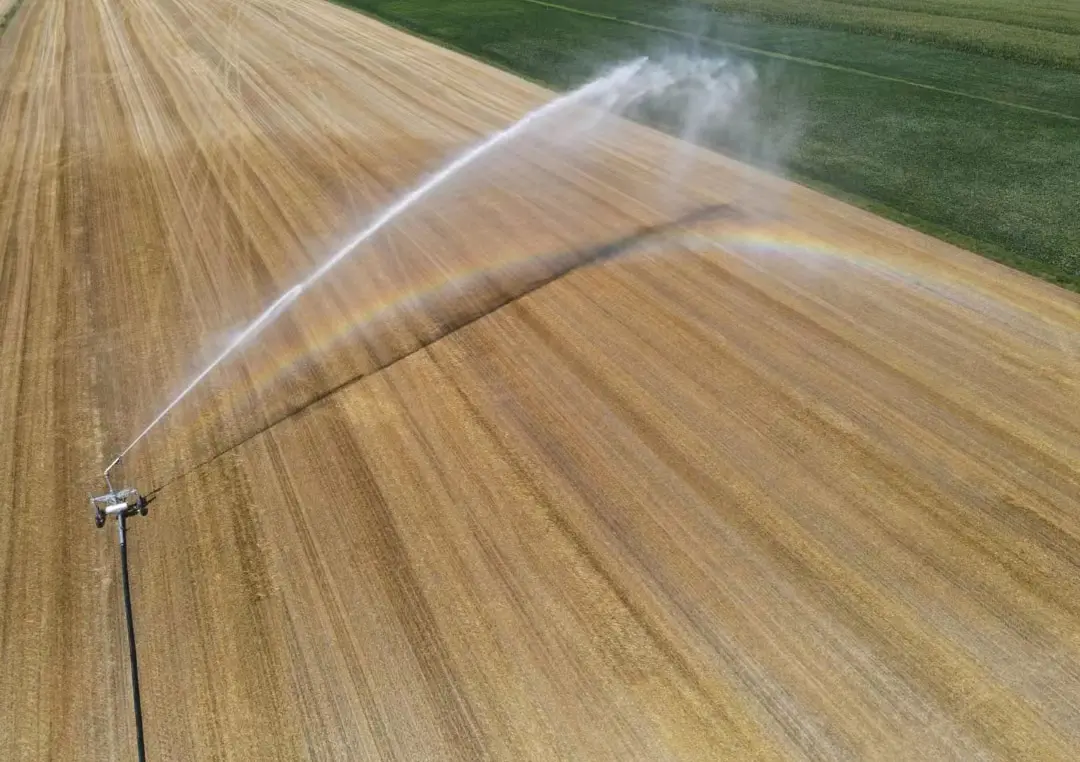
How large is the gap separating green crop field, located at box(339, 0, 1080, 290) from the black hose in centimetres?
2397

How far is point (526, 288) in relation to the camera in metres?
22.4

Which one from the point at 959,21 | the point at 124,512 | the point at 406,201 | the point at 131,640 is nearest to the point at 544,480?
the point at 131,640

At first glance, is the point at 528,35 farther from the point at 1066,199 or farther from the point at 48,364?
the point at 48,364

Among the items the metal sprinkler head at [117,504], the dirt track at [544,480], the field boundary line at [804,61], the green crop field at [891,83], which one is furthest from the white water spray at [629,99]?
the metal sprinkler head at [117,504]

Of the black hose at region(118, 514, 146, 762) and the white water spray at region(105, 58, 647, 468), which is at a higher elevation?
the white water spray at region(105, 58, 647, 468)

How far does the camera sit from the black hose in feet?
37.8

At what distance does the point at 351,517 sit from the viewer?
15.1 meters

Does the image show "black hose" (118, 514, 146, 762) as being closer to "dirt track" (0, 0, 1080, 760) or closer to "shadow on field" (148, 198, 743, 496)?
"dirt track" (0, 0, 1080, 760)

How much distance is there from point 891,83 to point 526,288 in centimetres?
2683

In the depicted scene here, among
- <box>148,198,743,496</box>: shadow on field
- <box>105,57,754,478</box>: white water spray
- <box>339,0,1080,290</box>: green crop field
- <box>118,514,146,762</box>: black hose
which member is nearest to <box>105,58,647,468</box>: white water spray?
<box>105,57,754,478</box>: white water spray

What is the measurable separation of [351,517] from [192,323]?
968 centimetres

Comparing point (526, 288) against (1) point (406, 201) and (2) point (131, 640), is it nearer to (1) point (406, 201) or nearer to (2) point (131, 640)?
(1) point (406, 201)

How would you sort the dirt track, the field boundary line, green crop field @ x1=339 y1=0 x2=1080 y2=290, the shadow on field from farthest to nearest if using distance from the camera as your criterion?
the field boundary line → green crop field @ x1=339 y1=0 x2=1080 y2=290 → the shadow on field → the dirt track

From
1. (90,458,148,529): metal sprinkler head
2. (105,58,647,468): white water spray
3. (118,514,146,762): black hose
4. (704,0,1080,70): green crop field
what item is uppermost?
(704,0,1080,70): green crop field
